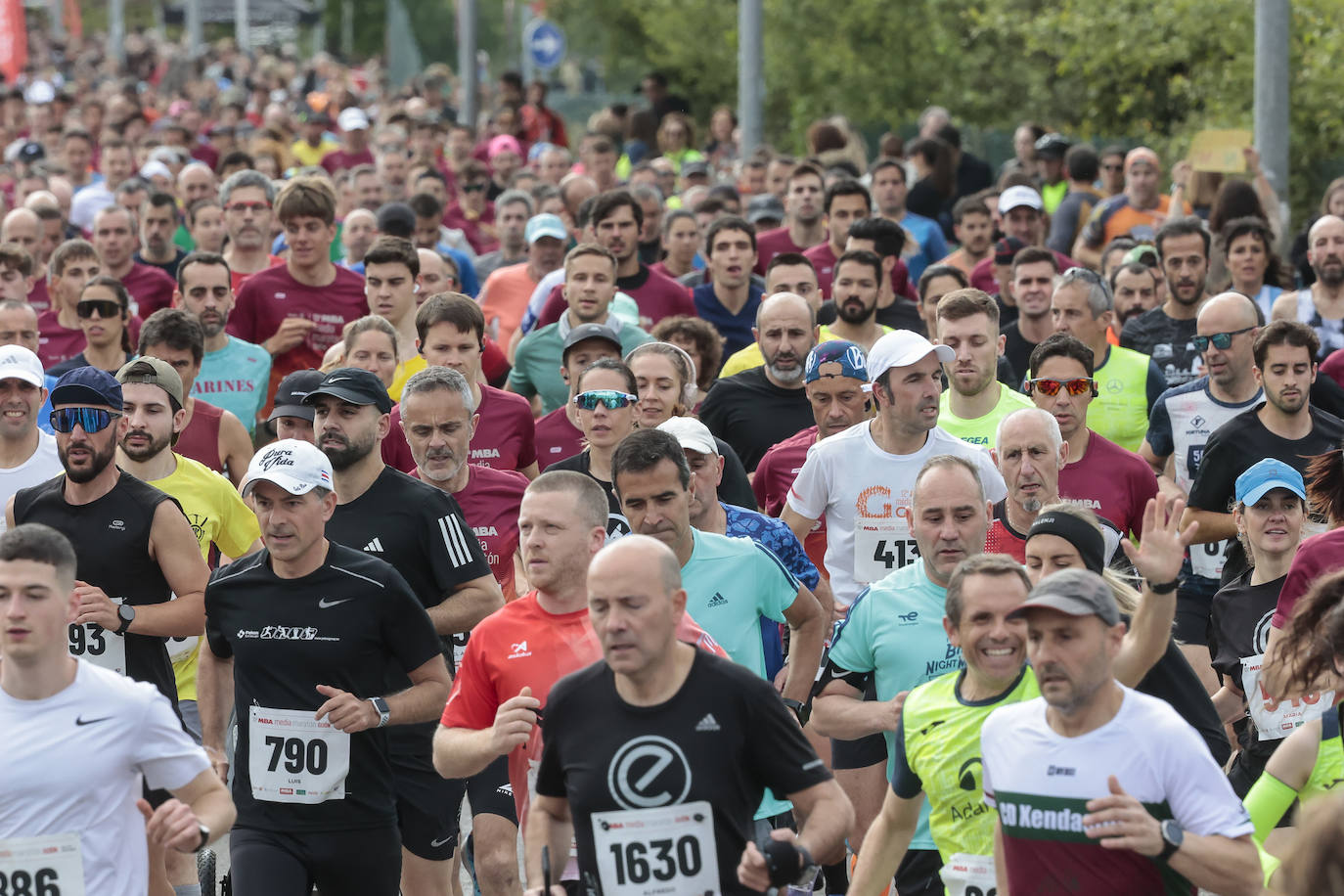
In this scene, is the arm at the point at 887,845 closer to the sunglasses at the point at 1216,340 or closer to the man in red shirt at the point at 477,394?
the man in red shirt at the point at 477,394

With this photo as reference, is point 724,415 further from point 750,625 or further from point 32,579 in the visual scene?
point 32,579

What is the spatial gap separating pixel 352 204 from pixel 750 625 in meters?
12.0

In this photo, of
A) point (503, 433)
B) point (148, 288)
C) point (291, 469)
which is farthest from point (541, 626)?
point (148, 288)

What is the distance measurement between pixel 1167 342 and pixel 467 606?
5.38 meters

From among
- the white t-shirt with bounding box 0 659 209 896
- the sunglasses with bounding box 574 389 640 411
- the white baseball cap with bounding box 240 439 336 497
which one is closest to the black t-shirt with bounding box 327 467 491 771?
the white baseball cap with bounding box 240 439 336 497

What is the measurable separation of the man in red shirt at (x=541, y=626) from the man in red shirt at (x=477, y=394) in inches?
115

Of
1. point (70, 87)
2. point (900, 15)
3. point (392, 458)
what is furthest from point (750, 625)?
point (70, 87)

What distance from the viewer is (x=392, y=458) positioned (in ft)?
30.3

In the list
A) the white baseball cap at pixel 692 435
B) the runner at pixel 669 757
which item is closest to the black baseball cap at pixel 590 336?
the white baseball cap at pixel 692 435

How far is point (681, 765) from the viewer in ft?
17.8

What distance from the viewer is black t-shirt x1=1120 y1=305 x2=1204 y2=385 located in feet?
37.5

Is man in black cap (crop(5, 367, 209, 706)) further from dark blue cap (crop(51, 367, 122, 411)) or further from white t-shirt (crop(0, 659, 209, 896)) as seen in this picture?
white t-shirt (crop(0, 659, 209, 896))

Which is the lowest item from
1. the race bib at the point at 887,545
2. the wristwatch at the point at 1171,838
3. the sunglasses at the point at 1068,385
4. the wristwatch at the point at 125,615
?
the wristwatch at the point at 125,615

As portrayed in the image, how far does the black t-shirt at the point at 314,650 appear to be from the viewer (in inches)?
272
